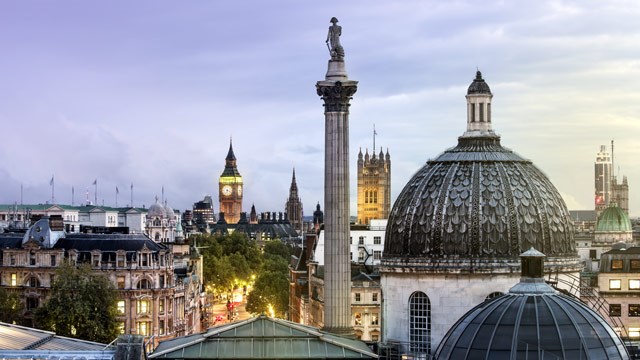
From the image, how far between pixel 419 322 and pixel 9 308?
61.1 m

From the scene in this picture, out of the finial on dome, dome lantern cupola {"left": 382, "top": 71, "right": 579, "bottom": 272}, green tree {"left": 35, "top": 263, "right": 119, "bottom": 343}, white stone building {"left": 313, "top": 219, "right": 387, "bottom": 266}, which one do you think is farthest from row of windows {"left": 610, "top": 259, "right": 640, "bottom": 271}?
the finial on dome

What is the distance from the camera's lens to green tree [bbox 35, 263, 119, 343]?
132 meters

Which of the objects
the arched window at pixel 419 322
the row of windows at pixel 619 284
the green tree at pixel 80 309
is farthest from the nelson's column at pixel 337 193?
the row of windows at pixel 619 284

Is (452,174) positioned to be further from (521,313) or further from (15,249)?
(15,249)

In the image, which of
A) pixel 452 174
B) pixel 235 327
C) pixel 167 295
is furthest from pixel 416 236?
pixel 167 295

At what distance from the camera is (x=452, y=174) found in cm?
9819

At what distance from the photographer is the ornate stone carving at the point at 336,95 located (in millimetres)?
96438

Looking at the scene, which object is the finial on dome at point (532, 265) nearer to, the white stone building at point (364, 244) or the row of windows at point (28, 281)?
the white stone building at point (364, 244)

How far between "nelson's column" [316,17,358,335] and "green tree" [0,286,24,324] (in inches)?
2193

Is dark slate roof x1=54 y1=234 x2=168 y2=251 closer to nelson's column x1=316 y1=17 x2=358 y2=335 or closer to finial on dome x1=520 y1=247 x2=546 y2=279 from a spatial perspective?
nelson's column x1=316 y1=17 x2=358 y2=335

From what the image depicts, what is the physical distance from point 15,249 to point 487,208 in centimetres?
7676

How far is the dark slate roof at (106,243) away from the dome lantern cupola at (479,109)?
62.2 metres

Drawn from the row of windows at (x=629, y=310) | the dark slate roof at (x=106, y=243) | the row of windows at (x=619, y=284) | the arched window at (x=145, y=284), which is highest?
the dark slate roof at (x=106, y=243)

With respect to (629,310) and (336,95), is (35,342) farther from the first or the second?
(629,310)
